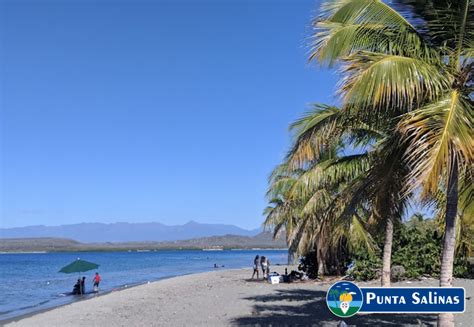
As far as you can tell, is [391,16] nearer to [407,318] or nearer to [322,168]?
[322,168]

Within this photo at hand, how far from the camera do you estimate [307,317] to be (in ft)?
44.7

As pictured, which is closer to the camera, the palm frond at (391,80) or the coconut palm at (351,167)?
the palm frond at (391,80)

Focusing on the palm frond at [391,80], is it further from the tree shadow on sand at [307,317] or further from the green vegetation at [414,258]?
the green vegetation at [414,258]

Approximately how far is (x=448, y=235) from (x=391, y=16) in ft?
11.4

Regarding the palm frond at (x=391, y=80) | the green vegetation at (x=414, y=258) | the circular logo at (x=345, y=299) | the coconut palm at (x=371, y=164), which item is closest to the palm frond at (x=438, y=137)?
the palm frond at (x=391, y=80)

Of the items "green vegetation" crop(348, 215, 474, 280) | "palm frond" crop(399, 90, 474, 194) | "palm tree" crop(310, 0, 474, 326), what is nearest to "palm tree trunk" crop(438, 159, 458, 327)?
"palm tree" crop(310, 0, 474, 326)

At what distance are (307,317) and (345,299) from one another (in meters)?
7.87

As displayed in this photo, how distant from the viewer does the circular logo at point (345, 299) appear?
6.13 metres

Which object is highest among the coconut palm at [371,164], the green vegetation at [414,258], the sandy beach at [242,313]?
the coconut palm at [371,164]

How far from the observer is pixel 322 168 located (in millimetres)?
14281

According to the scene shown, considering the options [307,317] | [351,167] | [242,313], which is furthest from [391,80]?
[242,313]

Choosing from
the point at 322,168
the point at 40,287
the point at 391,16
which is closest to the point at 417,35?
the point at 391,16

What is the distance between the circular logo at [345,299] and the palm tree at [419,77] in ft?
4.98

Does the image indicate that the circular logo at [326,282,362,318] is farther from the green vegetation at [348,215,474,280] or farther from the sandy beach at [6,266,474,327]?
the green vegetation at [348,215,474,280]
